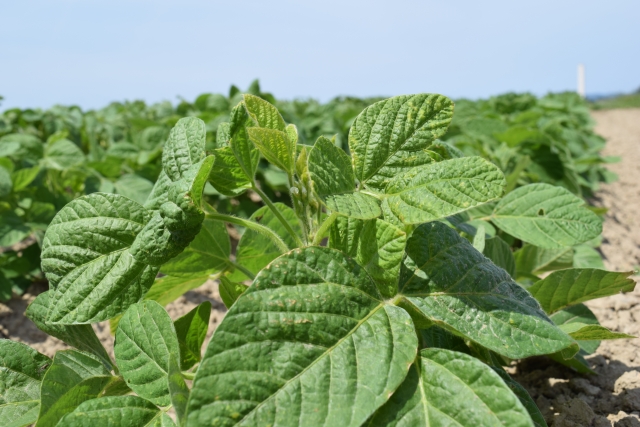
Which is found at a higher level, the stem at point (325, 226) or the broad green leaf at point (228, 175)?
the broad green leaf at point (228, 175)

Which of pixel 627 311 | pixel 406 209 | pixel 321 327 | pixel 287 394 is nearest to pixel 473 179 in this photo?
pixel 406 209

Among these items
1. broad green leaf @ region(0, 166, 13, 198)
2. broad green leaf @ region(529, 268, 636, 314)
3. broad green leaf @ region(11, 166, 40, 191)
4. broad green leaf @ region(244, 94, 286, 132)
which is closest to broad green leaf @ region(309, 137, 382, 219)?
broad green leaf @ region(244, 94, 286, 132)

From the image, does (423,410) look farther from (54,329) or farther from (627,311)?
(627,311)

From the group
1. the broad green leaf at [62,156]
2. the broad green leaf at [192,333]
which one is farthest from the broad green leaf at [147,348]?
the broad green leaf at [62,156]

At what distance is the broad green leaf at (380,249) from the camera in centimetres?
101

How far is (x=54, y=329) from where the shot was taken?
1.25 metres

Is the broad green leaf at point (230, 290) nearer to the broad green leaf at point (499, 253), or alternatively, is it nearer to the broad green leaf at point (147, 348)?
the broad green leaf at point (147, 348)

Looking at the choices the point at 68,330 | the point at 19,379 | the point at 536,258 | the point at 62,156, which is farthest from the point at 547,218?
the point at 62,156

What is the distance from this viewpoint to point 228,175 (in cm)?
123

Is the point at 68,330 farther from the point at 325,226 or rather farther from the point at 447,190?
the point at 447,190

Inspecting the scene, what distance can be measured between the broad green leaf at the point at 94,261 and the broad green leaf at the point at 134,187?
171 centimetres

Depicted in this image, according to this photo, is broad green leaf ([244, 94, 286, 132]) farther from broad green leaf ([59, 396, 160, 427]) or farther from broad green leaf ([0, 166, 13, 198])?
broad green leaf ([0, 166, 13, 198])

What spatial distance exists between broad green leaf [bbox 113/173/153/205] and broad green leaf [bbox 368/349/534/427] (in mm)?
Result: 2138

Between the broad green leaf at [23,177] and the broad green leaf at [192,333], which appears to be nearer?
the broad green leaf at [192,333]
